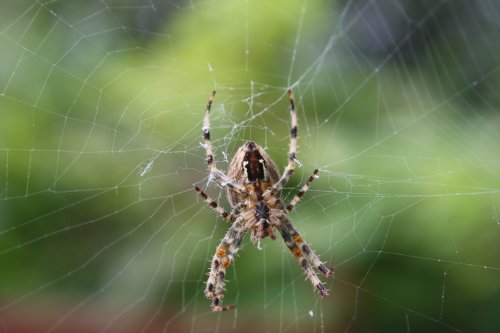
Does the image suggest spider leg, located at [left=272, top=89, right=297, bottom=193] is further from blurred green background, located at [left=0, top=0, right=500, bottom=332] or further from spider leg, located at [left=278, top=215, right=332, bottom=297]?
spider leg, located at [left=278, top=215, right=332, bottom=297]

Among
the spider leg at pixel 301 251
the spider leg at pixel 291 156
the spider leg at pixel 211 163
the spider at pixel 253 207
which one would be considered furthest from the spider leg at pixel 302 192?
the spider leg at pixel 211 163

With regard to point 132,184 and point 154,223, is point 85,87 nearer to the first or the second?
point 132,184

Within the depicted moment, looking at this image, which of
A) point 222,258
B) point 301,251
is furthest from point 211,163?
point 301,251

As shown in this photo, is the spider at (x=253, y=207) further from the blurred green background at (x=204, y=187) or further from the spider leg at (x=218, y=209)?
the blurred green background at (x=204, y=187)

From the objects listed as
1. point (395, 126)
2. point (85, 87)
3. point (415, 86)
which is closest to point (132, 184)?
point (85, 87)

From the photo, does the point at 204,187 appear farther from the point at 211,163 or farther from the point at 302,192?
the point at 302,192

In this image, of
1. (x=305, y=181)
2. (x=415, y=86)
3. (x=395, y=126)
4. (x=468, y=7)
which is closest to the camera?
(x=305, y=181)
